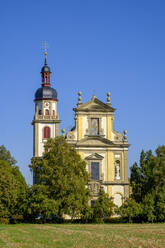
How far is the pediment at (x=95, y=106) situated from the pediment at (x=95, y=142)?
3282 mm

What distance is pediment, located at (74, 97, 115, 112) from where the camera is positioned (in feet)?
203

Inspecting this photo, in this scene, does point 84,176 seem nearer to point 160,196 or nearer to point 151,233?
point 160,196

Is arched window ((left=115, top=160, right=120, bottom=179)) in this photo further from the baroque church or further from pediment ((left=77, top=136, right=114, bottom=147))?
pediment ((left=77, top=136, right=114, bottom=147))

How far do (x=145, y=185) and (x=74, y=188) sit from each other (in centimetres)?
924

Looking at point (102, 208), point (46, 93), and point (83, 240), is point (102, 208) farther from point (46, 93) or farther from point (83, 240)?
point (83, 240)

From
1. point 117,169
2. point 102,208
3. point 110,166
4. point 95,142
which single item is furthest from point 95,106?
point 102,208

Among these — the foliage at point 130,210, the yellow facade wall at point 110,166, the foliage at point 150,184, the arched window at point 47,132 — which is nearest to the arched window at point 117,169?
the yellow facade wall at point 110,166

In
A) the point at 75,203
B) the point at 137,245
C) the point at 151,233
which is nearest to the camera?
the point at 137,245

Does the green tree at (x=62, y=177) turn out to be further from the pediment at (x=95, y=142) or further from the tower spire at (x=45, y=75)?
the tower spire at (x=45, y=75)

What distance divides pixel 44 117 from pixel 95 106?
261 inches

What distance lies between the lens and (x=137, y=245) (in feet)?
93.1

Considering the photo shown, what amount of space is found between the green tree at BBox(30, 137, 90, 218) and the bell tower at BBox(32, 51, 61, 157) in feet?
31.0

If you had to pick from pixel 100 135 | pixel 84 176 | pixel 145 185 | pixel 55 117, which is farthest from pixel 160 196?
pixel 55 117

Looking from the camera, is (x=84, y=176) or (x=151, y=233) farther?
(x=84, y=176)
